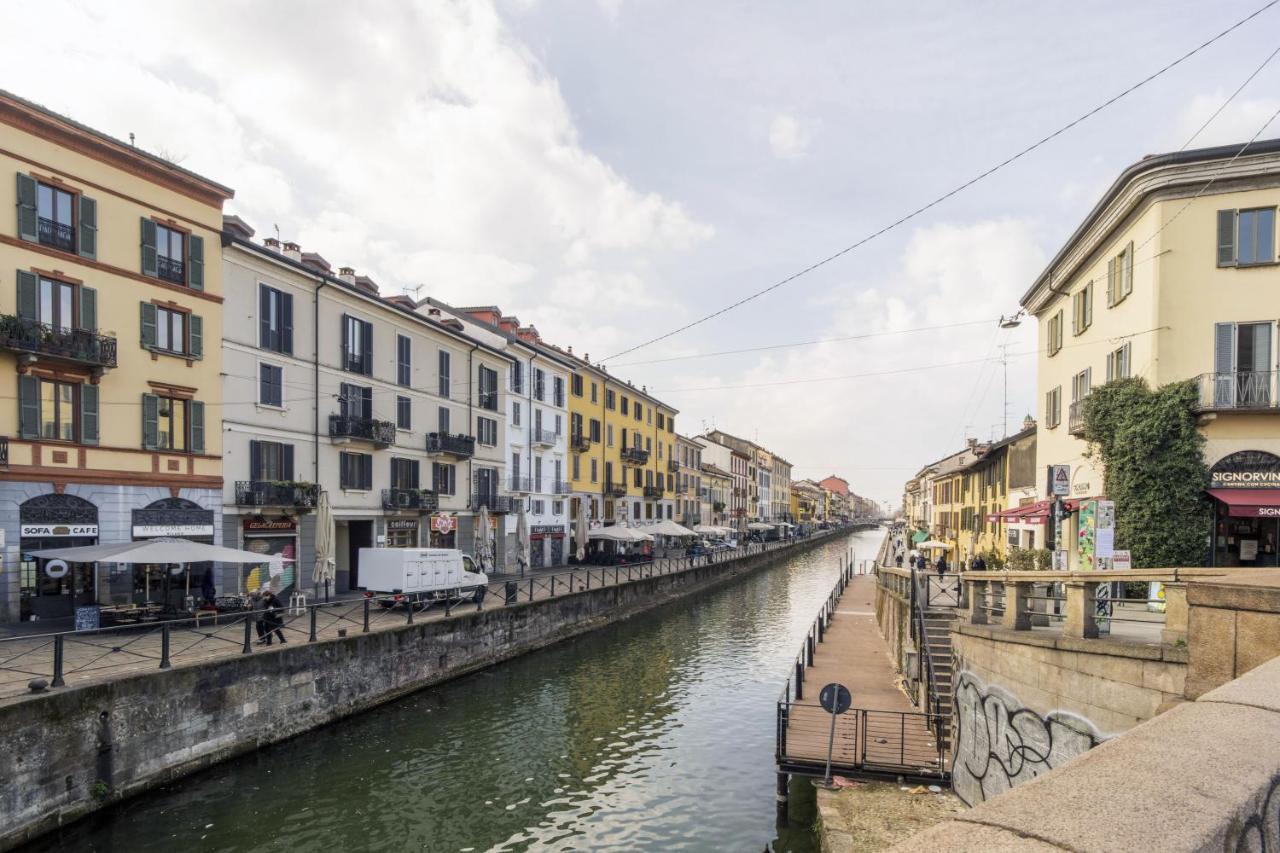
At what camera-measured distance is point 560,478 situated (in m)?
47.2

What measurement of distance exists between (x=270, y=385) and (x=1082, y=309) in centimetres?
2685

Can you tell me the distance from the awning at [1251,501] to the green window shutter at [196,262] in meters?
28.2

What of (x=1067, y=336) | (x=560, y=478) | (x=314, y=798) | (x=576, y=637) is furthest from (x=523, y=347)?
(x=314, y=798)

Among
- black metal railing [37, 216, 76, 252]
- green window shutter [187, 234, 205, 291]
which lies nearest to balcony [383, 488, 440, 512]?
green window shutter [187, 234, 205, 291]

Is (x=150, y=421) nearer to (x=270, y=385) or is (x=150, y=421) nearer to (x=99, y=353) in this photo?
(x=99, y=353)

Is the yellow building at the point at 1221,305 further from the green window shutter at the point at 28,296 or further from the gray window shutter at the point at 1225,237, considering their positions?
the green window shutter at the point at 28,296

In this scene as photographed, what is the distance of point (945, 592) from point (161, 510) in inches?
888

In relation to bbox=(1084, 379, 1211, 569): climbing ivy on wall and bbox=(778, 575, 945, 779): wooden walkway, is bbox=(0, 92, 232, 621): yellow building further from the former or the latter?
bbox=(1084, 379, 1211, 569): climbing ivy on wall

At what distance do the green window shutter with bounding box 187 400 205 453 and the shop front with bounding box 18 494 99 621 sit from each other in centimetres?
334

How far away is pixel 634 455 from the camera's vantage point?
56750mm

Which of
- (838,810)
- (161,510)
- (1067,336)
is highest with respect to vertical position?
(1067,336)

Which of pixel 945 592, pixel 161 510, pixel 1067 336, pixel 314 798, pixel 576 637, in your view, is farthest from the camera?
pixel 576 637

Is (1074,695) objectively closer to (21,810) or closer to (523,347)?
(21,810)

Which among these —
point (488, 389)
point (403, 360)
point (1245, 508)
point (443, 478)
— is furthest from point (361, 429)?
point (1245, 508)
